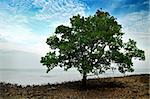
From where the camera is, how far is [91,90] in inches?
946

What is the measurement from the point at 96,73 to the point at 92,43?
69.5 inches

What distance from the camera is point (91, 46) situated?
2347 centimetres

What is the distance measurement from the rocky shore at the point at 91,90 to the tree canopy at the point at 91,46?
1275 mm

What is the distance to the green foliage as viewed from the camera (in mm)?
23094

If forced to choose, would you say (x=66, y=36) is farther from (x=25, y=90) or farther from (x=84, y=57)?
(x=25, y=90)

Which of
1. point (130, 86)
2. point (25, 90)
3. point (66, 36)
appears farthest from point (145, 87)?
point (25, 90)

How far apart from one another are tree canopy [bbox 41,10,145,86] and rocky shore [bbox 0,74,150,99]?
1.27 m

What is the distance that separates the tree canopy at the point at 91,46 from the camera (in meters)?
23.1

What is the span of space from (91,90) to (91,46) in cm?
271

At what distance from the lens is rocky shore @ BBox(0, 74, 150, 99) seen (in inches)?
879

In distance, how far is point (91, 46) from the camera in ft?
77.0

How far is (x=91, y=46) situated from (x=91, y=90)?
271cm

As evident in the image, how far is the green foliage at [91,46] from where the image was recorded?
23.1 metres

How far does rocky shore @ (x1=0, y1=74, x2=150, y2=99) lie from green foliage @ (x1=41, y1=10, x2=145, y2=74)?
51.2 inches
